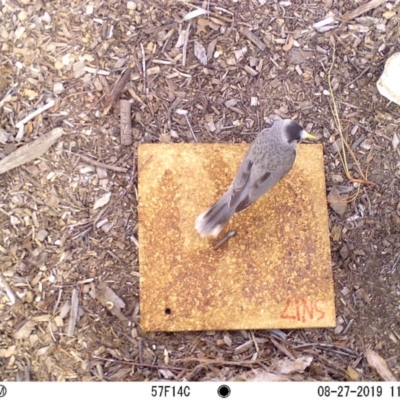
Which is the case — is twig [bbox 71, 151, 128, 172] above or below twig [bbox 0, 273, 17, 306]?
above

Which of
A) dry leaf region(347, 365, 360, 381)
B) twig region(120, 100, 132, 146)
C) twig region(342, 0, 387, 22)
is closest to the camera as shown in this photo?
dry leaf region(347, 365, 360, 381)

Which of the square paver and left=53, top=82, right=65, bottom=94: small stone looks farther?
left=53, top=82, right=65, bottom=94: small stone

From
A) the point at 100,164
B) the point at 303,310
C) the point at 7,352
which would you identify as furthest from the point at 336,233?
the point at 7,352

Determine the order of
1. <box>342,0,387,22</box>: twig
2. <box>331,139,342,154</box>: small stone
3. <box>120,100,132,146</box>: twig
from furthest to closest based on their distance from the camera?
<box>342,0,387,22</box>: twig, <box>331,139,342,154</box>: small stone, <box>120,100,132,146</box>: twig

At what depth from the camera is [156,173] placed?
2883 millimetres

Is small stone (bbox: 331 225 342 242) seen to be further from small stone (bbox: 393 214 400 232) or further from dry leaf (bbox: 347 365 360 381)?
dry leaf (bbox: 347 365 360 381)

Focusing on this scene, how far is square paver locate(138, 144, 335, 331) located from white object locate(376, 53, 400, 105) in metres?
0.65

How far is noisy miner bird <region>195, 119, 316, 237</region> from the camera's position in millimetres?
2604

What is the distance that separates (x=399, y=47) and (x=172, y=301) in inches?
72.5
